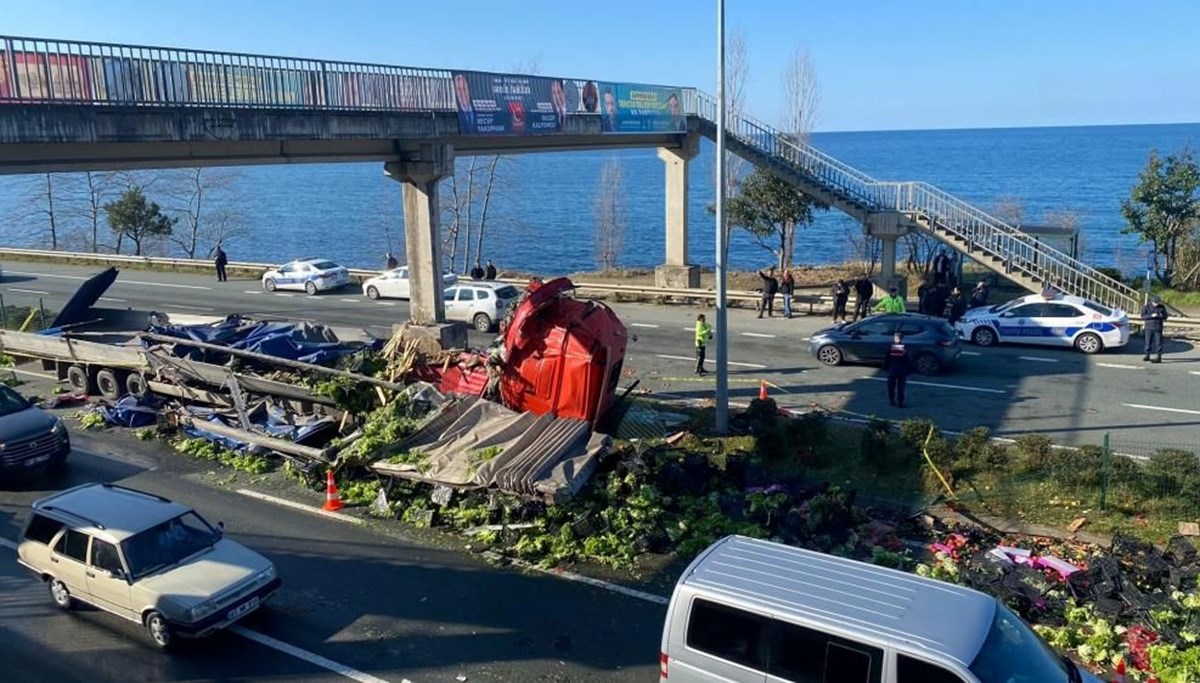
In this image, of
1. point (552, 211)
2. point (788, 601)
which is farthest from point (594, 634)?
point (552, 211)

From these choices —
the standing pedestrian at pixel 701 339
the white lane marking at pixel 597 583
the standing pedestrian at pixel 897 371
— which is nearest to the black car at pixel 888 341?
the standing pedestrian at pixel 897 371

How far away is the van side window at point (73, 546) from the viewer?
11008 mm

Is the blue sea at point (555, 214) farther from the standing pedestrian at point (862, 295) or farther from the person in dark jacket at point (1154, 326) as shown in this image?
the person in dark jacket at point (1154, 326)

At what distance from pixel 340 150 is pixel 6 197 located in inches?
5447

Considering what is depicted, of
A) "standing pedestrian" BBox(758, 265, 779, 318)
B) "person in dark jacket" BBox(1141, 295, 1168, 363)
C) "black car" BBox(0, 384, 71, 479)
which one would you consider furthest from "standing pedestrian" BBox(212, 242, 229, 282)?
"person in dark jacket" BBox(1141, 295, 1168, 363)

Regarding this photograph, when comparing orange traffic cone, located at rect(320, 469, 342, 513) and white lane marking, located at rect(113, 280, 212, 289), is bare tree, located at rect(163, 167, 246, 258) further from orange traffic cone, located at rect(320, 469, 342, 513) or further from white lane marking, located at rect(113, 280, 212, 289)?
orange traffic cone, located at rect(320, 469, 342, 513)

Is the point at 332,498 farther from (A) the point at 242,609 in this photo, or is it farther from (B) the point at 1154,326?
(B) the point at 1154,326

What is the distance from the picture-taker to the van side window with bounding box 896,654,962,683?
7.13 m

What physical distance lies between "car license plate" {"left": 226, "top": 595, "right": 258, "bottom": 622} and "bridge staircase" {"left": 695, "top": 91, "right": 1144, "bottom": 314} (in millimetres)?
21709

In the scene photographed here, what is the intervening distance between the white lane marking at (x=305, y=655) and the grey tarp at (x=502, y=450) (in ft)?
11.5

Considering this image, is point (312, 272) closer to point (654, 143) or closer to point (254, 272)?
point (254, 272)

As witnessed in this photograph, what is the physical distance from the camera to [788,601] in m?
7.90

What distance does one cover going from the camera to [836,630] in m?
7.54

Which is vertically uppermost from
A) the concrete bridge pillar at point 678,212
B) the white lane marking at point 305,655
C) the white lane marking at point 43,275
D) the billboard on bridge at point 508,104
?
the billboard on bridge at point 508,104
